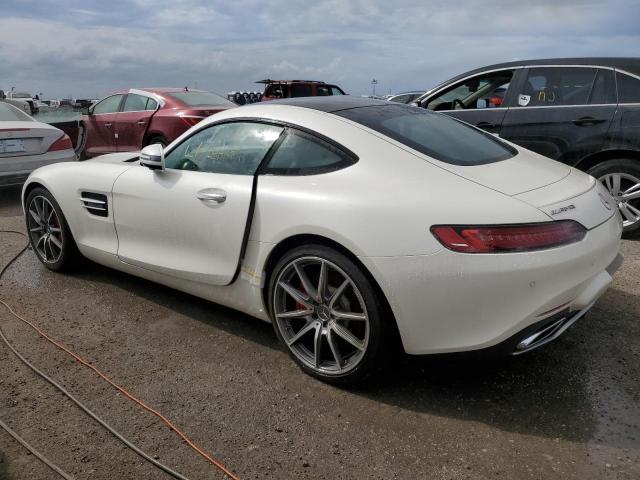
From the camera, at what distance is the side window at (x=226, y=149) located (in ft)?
10.2

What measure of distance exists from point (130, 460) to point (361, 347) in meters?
1.12

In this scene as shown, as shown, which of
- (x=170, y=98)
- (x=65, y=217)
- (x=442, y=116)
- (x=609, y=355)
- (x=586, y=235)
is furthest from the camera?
(x=170, y=98)

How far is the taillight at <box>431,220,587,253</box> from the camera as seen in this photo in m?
2.29

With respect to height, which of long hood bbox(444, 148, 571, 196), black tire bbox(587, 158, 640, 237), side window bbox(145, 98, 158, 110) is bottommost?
black tire bbox(587, 158, 640, 237)

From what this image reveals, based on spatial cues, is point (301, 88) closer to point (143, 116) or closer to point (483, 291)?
point (143, 116)

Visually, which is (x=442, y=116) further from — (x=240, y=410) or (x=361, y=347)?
(x=240, y=410)

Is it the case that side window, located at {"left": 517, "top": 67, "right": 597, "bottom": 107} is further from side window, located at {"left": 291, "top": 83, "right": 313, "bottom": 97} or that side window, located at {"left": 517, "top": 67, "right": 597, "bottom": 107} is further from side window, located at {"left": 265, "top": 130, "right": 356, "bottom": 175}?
side window, located at {"left": 291, "top": 83, "right": 313, "bottom": 97}

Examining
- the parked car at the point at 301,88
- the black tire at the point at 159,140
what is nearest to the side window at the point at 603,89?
the black tire at the point at 159,140

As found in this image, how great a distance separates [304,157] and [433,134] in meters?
0.73

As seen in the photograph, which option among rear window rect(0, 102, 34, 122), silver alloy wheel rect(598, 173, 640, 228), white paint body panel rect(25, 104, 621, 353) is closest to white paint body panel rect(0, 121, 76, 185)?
rear window rect(0, 102, 34, 122)

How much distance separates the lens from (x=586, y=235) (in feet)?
8.00

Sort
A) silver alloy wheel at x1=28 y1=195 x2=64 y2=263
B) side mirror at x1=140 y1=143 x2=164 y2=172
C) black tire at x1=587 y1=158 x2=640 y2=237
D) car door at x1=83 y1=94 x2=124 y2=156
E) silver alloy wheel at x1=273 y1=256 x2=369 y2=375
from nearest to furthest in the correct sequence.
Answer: silver alloy wheel at x1=273 y1=256 x2=369 y2=375 < side mirror at x1=140 y1=143 x2=164 y2=172 < silver alloy wheel at x1=28 y1=195 x2=64 y2=263 < black tire at x1=587 y1=158 x2=640 y2=237 < car door at x1=83 y1=94 x2=124 y2=156

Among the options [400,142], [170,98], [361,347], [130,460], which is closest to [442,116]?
[400,142]

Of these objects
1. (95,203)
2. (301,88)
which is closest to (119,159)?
(95,203)
